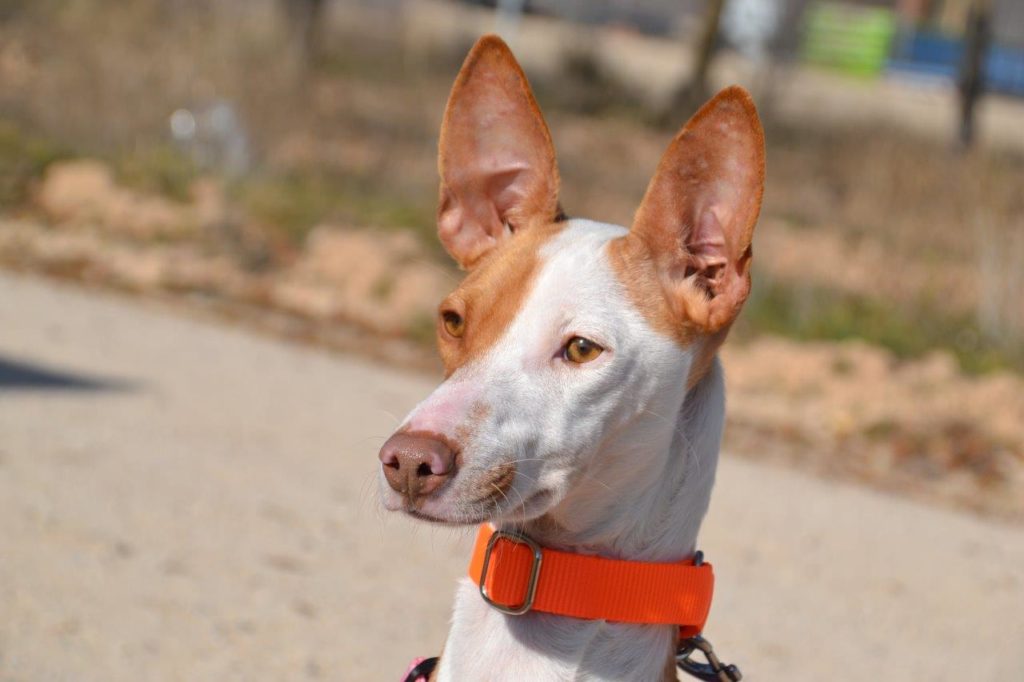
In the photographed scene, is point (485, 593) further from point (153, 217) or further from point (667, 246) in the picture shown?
point (153, 217)

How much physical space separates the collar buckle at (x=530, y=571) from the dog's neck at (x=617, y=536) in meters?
0.04

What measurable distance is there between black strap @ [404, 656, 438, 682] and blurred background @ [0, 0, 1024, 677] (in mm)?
4887

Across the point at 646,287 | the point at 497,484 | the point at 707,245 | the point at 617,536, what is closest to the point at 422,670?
the point at 617,536

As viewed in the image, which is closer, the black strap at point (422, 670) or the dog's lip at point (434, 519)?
the dog's lip at point (434, 519)

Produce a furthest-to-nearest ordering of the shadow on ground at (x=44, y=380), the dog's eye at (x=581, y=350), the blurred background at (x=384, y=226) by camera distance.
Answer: the blurred background at (x=384, y=226)
the shadow on ground at (x=44, y=380)
the dog's eye at (x=581, y=350)

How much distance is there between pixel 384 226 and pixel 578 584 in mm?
10157

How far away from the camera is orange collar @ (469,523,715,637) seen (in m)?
2.73

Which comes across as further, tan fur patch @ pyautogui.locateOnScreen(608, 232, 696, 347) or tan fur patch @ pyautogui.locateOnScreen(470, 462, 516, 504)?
tan fur patch @ pyautogui.locateOnScreen(608, 232, 696, 347)

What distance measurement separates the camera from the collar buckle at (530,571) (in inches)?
107

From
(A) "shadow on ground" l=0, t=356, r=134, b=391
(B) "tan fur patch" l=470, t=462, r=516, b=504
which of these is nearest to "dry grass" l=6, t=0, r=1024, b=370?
(A) "shadow on ground" l=0, t=356, r=134, b=391

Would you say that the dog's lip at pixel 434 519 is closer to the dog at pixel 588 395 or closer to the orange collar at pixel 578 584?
the dog at pixel 588 395

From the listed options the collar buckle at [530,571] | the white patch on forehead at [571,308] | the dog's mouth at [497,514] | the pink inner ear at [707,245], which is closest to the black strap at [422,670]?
the collar buckle at [530,571]

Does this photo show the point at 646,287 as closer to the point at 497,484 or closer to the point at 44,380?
the point at 497,484

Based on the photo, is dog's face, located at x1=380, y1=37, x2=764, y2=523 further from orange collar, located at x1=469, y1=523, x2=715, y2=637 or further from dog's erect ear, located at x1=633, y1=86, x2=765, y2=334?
orange collar, located at x1=469, y1=523, x2=715, y2=637
